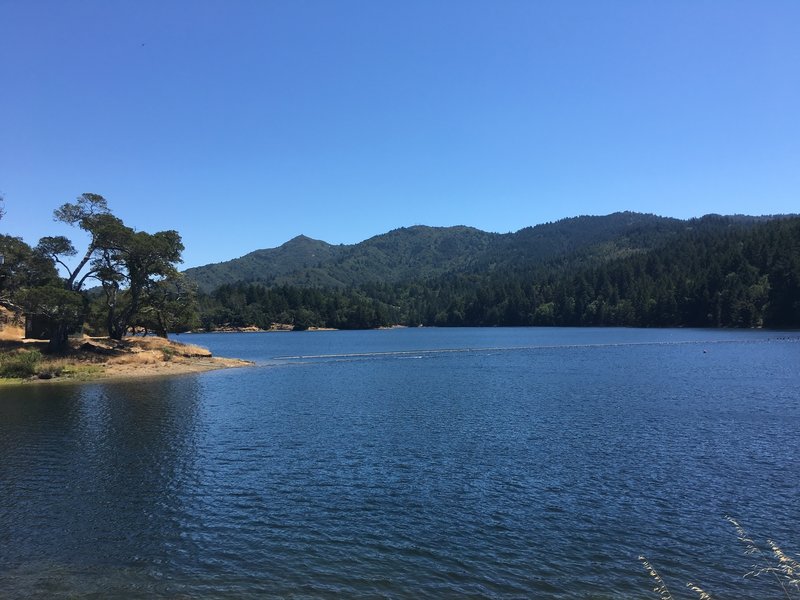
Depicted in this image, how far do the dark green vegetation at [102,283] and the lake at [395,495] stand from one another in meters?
21.0

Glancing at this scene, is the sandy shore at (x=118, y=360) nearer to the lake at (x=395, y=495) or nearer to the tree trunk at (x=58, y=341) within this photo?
the tree trunk at (x=58, y=341)

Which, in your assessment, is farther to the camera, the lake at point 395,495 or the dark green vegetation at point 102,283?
the dark green vegetation at point 102,283

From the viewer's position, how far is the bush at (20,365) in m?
58.0

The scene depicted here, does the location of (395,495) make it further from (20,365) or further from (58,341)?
(58,341)

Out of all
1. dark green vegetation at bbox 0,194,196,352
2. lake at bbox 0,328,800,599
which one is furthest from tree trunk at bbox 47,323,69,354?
lake at bbox 0,328,800,599

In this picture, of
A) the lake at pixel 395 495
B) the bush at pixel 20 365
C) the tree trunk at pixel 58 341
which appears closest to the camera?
the lake at pixel 395 495

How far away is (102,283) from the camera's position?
70.6 metres

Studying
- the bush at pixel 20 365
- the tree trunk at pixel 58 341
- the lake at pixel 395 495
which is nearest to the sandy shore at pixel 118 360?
the bush at pixel 20 365

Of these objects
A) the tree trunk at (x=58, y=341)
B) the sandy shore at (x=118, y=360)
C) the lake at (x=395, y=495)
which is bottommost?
the lake at (x=395, y=495)

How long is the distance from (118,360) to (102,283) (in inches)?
420

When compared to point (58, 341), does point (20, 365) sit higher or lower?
lower

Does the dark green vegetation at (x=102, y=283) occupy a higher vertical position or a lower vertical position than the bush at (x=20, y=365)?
→ higher

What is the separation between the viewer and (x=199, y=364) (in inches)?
2980

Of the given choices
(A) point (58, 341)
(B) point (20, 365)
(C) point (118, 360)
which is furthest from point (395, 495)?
(A) point (58, 341)
